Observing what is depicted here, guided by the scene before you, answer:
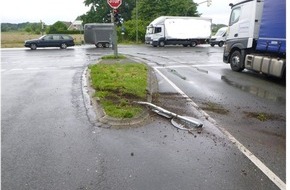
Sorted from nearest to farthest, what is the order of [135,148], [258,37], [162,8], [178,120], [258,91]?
1. [135,148]
2. [178,120]
3. [258,91]
4. [258,37]
5. [162,8]

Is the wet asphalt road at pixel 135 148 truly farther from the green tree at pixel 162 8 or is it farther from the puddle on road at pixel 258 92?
the green tree at pixel 162 8

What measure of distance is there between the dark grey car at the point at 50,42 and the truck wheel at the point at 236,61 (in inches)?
885

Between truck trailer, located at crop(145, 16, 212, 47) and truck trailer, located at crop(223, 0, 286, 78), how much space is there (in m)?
20.2

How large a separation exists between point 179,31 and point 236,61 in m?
21.6

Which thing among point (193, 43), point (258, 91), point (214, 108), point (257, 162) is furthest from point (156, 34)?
point (257, 162)

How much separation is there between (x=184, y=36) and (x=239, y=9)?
22199 mm

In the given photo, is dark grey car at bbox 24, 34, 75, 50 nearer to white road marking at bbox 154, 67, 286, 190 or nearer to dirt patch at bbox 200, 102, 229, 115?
dirt patch at bbox 200, 102, 229, 115

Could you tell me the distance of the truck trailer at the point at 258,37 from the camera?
10.7 m

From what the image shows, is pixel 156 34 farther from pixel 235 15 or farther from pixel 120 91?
pixel 120 91

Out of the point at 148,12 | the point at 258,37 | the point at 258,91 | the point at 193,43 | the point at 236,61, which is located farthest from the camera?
the point at 148,12

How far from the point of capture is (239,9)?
13.2 meters

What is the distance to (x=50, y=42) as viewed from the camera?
3144cm

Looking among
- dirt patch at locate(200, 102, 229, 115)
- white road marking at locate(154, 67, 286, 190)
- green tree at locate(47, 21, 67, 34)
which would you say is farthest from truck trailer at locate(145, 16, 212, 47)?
green tree at locate(47, 21, 67, 34)

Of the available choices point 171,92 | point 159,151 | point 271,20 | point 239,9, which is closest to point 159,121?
point 159,151
